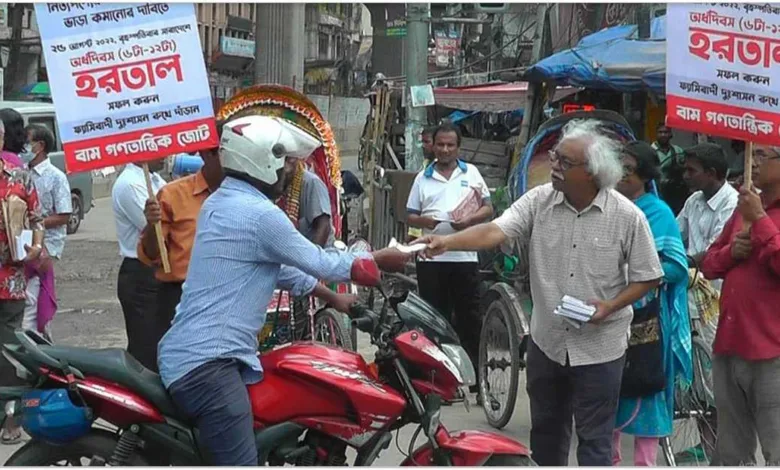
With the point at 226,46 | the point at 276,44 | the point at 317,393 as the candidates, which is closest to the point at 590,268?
the point at 317,393

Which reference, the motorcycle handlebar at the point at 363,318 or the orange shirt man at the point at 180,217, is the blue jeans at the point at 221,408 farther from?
the orange shirt man at the point at 180,217

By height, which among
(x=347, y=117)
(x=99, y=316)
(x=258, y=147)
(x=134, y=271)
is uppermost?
A: (x=258, y=147)

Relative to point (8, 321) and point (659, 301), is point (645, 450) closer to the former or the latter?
point (659, 301)

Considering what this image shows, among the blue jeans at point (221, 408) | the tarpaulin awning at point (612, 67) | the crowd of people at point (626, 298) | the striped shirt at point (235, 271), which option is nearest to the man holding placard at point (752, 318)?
the crowd of people at point (626, 298)

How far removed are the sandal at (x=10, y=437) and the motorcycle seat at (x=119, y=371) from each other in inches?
102

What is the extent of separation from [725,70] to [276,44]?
16.7 m

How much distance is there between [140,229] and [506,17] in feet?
74.6

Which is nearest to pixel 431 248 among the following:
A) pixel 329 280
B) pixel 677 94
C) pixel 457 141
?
pixel 329 280

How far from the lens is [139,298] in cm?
622

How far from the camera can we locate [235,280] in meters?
3.96

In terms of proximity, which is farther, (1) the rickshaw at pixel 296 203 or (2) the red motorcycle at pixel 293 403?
(1) the rickshaw at pixel 296 203

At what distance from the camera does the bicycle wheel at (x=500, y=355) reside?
6.96 m

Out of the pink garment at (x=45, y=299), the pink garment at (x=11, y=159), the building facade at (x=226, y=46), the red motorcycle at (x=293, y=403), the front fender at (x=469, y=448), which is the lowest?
the building facade at (x=226, y=46)

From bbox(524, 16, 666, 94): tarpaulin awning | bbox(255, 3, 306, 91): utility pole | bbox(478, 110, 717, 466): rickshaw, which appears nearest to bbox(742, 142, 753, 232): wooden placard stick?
bbox(478, 110, 717, 466): rickshaw
